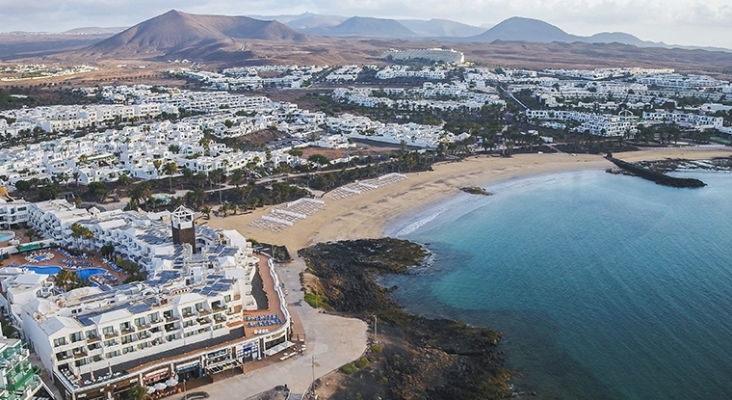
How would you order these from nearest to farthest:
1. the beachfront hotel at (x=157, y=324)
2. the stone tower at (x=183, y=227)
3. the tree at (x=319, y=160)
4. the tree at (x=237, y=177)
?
1. the beachfront hotel at (x=157, y=324)
2. the stone tower at (x=183, y=227)
3. the tree at (x=237, y=177)
4. the tree at (x=319, y=160)

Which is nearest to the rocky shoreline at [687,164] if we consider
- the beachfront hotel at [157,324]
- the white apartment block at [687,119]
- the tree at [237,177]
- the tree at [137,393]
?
the white apartment block at [687,119]

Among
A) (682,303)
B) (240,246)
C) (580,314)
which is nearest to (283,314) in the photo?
(240,246)

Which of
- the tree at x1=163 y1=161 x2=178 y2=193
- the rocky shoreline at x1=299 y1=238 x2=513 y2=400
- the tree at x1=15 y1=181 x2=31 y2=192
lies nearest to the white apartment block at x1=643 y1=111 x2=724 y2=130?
the rocky shoreline at x1=299 y1=238 x2=513 y2=400

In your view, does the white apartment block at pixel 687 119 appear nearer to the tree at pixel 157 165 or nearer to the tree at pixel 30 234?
the tree at pixel 157 165

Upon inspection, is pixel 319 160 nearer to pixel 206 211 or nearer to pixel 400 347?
pixel 206 211

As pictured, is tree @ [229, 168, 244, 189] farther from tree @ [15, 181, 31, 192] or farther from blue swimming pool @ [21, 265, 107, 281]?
blue swimming pool @ [21, 265, 107, 281]

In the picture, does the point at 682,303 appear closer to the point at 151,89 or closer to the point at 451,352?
the point at 451,352
